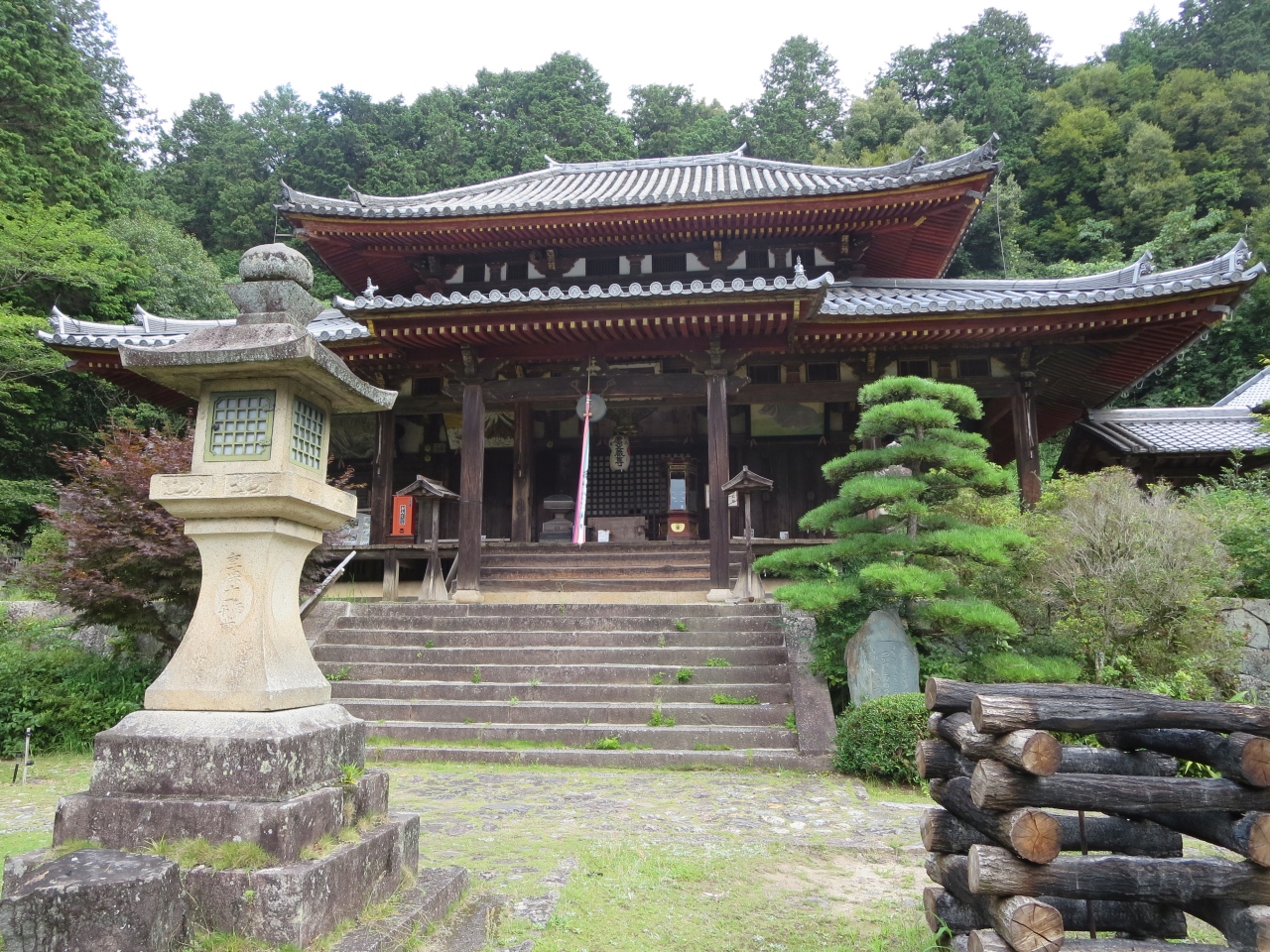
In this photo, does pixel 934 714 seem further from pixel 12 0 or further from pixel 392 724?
pixel 12 0

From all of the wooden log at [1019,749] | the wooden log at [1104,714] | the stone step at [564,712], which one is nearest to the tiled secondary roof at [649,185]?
the stone step at [564,712]

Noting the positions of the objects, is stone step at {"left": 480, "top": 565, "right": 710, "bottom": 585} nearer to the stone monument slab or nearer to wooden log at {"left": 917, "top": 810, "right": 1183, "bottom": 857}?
the stone monument slab

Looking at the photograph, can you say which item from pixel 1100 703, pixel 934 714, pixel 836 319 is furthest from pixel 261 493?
pixel 836 319

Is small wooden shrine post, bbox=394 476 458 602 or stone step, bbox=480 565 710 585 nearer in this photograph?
small wooden shrine post, bbox=394 476 458 602

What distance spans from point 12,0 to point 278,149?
15.9 m

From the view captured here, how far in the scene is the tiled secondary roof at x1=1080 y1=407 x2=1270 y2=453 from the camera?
13.3m

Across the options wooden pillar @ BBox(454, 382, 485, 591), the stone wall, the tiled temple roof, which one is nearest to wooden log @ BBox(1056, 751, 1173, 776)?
the stone wall

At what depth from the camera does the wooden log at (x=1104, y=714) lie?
280 cm

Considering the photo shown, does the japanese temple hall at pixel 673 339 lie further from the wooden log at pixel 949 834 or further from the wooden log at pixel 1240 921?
the wooden log at pixel 1240 921

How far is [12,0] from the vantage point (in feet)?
70.5

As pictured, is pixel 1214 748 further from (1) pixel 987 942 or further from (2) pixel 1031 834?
(1) pixel 987 942

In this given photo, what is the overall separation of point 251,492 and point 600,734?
500 centimetres

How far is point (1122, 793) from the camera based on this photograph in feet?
9.57

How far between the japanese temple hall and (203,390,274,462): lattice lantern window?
285 inches
